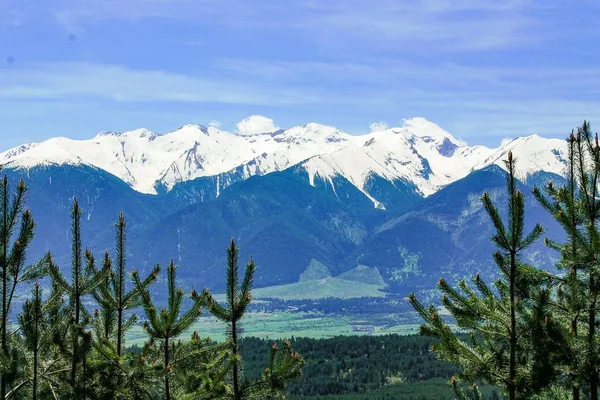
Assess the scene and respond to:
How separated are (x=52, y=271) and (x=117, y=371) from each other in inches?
130

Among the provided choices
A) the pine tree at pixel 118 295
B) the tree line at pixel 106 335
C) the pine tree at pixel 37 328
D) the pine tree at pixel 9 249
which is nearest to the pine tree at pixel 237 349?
the tree line at pixel 106 335

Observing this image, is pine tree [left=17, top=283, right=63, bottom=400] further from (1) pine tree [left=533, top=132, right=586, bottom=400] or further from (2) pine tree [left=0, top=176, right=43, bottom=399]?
(1) pine tree [left=533, top=132, right=586, bottom=400]

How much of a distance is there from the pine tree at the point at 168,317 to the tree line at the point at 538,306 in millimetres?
6186

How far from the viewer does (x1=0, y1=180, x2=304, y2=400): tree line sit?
1877 cm

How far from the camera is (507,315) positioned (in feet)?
56.0

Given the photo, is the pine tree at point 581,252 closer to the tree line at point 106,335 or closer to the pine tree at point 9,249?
the tree line at point 106,335

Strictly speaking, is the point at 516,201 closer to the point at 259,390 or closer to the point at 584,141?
the point at 584,141

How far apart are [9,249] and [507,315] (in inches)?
490

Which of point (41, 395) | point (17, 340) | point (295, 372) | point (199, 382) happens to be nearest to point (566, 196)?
point (295, 372)

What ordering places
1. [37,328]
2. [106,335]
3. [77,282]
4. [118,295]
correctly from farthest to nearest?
[106,335], [118,295], [77,282], [37,328]

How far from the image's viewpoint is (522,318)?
56.2 feet

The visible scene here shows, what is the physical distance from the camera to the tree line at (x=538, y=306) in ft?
54.5

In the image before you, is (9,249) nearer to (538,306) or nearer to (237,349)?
(237,349)

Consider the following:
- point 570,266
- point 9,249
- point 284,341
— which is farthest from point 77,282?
point 570,266
